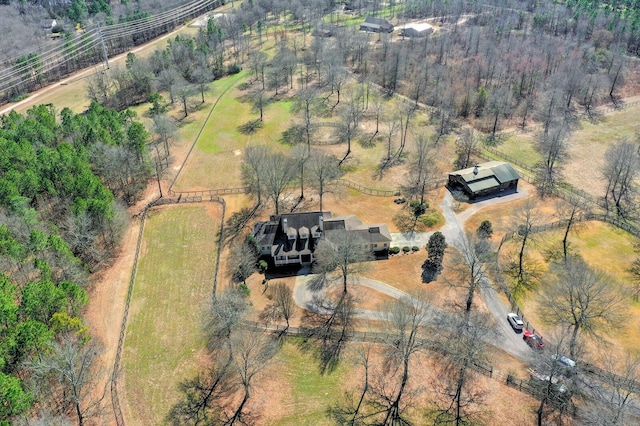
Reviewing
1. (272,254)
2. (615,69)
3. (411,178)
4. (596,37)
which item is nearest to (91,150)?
(272,254)

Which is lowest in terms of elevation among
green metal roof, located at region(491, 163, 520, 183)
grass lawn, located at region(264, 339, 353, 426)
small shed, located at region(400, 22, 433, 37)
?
grass lawn, located at region(264, 339, 353, 426)

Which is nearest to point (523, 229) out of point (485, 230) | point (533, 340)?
point (485, 230)

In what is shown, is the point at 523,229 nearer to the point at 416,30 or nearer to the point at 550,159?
the point at 550,159

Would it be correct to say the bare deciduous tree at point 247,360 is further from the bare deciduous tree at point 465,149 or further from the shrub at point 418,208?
the bare deciduous tree at point 465,149

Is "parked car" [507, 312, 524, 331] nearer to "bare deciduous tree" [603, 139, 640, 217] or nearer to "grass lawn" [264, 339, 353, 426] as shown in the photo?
"grass lawn" [264, 339, 353, 426]

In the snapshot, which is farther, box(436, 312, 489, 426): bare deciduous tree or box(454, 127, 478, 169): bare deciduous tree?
box(454, 127, 478, 169): bare deciduous tree

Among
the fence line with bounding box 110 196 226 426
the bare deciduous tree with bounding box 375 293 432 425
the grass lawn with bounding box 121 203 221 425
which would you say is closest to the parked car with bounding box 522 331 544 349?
the bare deciduous tree with bounding box 375 293 432 425
